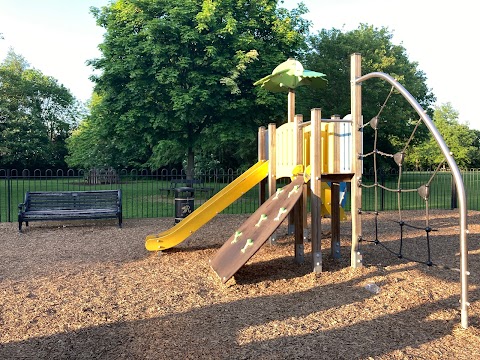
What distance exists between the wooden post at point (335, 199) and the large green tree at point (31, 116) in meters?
37.1

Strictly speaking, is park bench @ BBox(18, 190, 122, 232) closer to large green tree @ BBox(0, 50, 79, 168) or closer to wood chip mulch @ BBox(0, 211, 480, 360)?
wood chip mulch @ BBox(0, 211, 480, 360)

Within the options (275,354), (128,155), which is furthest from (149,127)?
(128,155)

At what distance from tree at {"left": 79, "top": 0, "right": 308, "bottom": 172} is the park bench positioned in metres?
5.28

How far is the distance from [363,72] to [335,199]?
66.6ft

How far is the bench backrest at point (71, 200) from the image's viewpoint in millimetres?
10344

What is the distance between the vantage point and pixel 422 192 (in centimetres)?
446

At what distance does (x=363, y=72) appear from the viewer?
25156 mm

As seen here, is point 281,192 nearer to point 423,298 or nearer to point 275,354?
point 423,298

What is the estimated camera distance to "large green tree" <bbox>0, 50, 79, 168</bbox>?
40.2m

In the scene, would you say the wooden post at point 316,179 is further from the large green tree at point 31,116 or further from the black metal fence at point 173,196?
the large green tree at point 31,116

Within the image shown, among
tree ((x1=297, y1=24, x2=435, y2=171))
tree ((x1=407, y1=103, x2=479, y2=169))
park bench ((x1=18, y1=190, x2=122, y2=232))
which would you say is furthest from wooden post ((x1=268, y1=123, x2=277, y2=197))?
tree ((x1=407, y1=103, x2=479, y2=169))

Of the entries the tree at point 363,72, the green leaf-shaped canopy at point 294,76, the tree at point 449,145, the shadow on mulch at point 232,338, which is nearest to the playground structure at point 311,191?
the shadow on mulch at point 232,338

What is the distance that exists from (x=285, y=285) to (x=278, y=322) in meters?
1.31

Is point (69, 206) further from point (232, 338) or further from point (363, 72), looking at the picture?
point (363, 72)
